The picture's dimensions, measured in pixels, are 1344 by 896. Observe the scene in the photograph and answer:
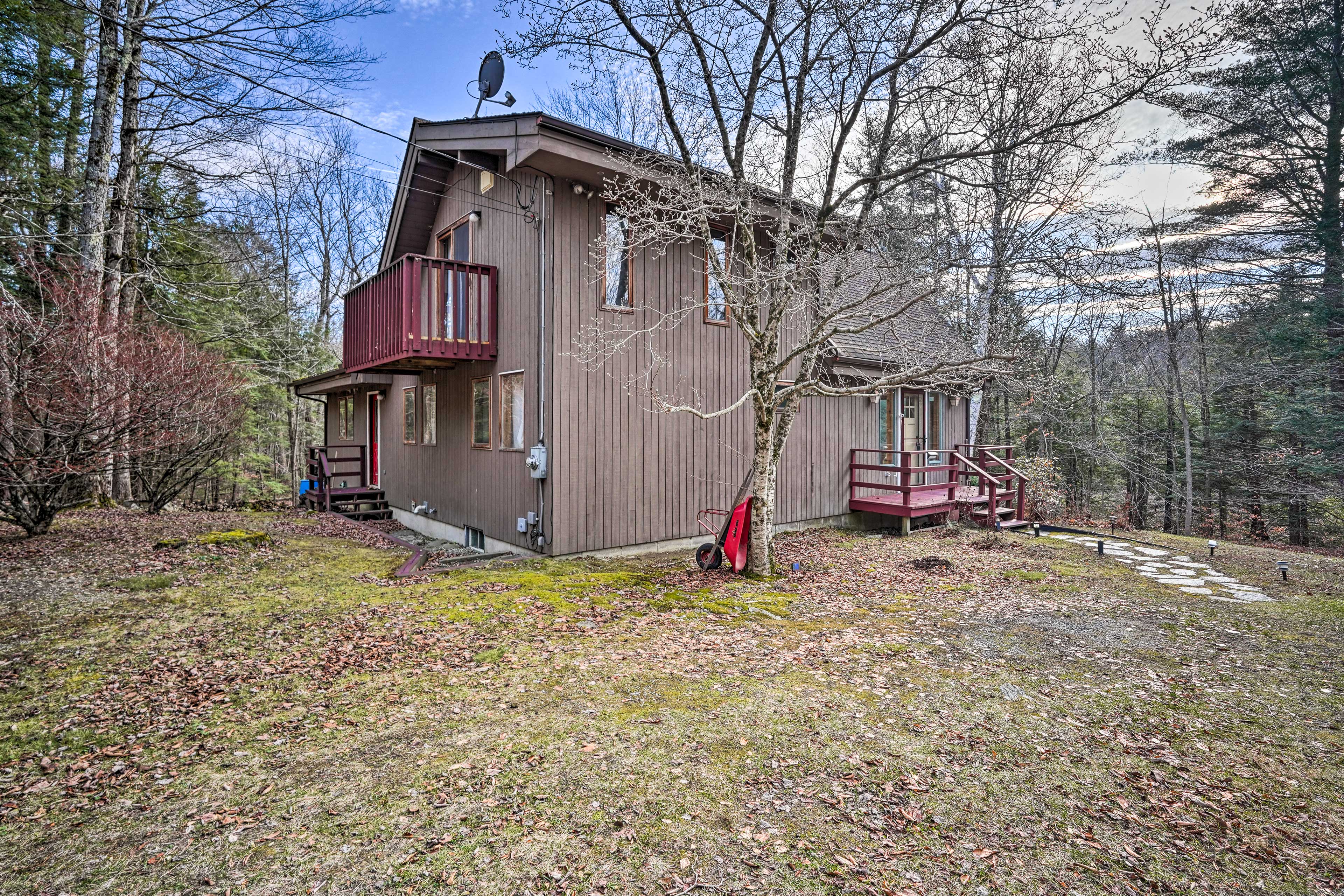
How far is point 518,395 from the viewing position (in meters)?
8.61

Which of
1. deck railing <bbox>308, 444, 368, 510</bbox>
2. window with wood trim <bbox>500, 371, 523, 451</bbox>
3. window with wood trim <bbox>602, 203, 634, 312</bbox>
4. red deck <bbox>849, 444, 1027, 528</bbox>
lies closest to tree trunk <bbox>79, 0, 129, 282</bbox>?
deck railing <bbox>308, 444, 368, 510</bbox>

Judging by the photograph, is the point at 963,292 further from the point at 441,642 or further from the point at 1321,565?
the point at 441,642

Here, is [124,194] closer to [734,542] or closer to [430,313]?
[430,313]

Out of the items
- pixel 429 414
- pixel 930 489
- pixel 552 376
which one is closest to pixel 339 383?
pixel 429 414

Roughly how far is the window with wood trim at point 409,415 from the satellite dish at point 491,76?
18.8 ft

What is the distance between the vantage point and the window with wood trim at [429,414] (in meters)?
11.1

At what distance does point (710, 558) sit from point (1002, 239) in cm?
1047

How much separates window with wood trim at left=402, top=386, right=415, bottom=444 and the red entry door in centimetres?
257

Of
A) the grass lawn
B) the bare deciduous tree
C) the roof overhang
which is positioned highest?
the bare deciduous tree

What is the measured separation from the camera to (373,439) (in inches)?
600

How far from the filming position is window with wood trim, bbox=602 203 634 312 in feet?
27.1

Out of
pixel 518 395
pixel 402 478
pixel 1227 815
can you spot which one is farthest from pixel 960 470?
pixel 402 478

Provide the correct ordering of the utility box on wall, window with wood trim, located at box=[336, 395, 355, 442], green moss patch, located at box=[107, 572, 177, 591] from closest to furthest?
1. green moss patch, located at box=[107, 572, 177, 591]
2. the utility box on wall
3. window with wood trim, located at box=[336, 395, 355, 442]

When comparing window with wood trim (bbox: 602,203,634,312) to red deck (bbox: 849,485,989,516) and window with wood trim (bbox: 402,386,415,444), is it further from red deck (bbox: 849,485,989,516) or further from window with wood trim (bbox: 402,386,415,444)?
red deck (bbox: 849,485,989,516)
